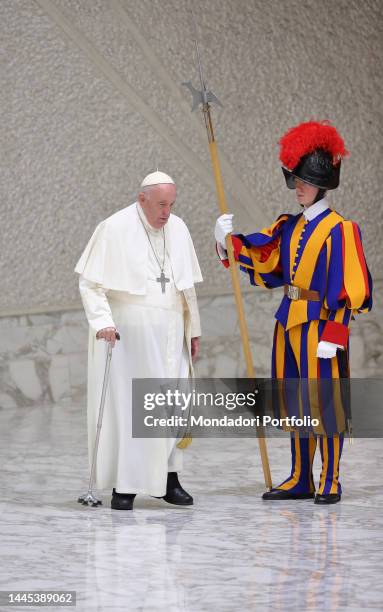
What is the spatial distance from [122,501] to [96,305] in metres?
0.80

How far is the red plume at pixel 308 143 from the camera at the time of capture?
5258 mm

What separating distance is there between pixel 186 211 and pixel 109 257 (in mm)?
3333

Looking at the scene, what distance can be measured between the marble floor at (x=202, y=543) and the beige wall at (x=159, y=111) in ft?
7.28

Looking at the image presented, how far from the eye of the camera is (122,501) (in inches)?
207

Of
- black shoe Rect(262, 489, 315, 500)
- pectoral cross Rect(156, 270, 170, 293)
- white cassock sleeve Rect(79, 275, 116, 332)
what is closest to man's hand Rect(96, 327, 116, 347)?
white cassock sleeve Rect(79, 275, 116, 332)

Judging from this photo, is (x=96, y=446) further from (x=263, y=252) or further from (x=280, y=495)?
(x=263, y=252)

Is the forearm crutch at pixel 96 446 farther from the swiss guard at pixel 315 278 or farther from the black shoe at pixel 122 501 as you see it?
the swiss guard at pixel 315 278

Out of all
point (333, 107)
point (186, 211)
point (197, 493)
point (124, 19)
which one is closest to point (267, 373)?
point (186, 211)

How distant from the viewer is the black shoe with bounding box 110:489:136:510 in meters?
5.25

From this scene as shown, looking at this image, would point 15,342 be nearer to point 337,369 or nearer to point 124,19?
point 124,19

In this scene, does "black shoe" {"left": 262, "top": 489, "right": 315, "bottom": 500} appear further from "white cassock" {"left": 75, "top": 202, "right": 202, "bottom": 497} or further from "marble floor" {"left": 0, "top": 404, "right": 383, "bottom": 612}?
"white cassock" {"left": 75, "top": 202, "right": 202, "bottom": 497}

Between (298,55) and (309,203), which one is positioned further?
(298,55)

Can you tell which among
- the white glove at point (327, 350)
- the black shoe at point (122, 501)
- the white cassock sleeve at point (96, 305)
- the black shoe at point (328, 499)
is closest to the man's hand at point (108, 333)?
the white cassock sleeve at point (96, 305)

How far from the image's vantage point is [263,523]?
4.96 m
